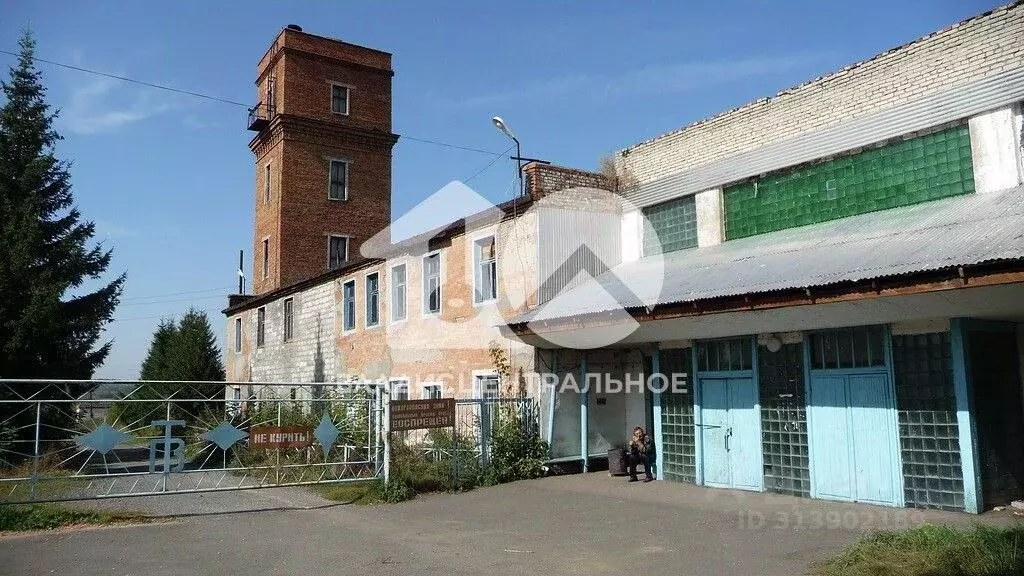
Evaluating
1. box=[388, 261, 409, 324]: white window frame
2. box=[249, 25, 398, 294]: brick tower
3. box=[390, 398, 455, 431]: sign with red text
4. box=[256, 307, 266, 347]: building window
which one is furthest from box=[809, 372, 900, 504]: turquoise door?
box=[249, 25, 398, 294]: brick tower

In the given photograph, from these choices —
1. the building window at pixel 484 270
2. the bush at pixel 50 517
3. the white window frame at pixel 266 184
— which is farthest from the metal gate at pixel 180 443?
the white window frame at pixel 266 184

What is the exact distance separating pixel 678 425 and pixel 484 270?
5582 mm

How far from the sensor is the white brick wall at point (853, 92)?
417 inches

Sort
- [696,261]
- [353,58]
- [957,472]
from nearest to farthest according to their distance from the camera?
[957,472] < [696,261] < [353,58]

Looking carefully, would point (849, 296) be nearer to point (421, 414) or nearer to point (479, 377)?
point (421, 414)

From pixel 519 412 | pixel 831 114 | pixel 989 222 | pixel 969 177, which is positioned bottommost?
pixel 519 412

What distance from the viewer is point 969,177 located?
10742mm

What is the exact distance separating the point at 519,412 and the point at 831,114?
798cm

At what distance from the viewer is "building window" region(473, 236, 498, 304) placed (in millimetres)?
16344

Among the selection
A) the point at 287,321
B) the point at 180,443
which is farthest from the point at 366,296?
the point at 180,443

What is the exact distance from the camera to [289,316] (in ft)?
86.8

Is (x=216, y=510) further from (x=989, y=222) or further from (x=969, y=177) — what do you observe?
(x=969, y=177)

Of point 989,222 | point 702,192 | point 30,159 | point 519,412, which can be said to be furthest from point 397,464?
point 30,159

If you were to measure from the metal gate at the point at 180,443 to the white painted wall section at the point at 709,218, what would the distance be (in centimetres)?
698
